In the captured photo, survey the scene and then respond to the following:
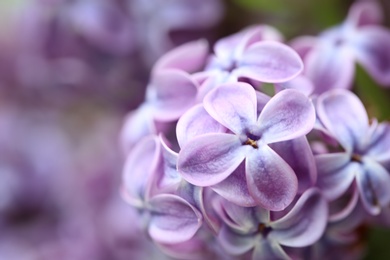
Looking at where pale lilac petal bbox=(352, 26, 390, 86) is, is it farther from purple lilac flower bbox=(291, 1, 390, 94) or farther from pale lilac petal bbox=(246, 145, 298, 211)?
pale lilac petal bbox=(246, 145, 298, 211)

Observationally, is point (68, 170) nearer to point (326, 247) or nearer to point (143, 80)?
point (143, 80)

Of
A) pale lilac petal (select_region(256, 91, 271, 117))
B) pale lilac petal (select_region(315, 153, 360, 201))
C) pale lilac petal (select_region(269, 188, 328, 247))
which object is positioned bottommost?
pale lilac petal (select_region(269, 188, 328, 247))

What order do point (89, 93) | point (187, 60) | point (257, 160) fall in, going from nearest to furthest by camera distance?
point (257, 160), point (187, 60), point (89, 93)

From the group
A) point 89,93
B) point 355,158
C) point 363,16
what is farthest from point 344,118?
point 89,93

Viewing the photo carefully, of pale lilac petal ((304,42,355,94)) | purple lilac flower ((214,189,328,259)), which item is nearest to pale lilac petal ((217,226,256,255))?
purple lilac flower ((214,189,328,259))

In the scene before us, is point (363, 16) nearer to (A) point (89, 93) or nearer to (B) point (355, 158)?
(B) point (355, 158)

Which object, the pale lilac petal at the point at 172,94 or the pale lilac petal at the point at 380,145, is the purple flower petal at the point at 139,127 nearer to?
the pale lilac petal at the point at 172,94

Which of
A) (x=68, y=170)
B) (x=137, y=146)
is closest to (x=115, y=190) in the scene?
(x=68, y=170)
